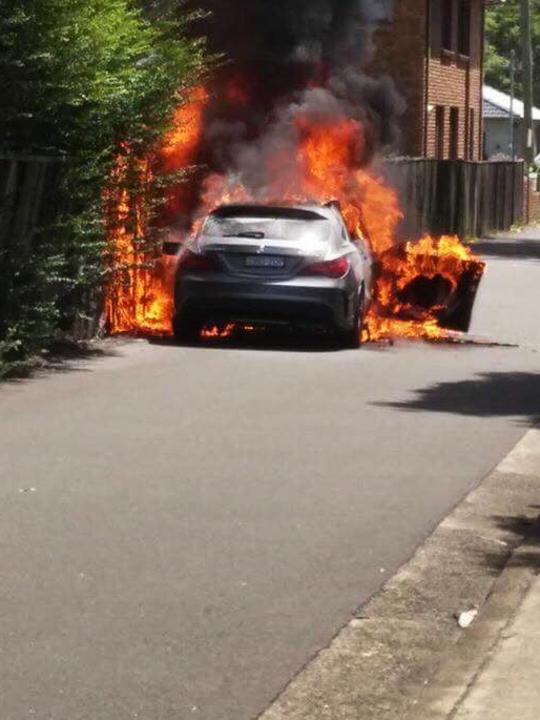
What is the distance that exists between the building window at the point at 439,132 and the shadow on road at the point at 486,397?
3215cm

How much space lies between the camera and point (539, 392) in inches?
626

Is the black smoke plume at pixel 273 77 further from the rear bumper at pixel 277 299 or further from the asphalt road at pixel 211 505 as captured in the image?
the asphalt road at pixel 211 505

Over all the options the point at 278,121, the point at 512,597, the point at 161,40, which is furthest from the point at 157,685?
the point at 278,121

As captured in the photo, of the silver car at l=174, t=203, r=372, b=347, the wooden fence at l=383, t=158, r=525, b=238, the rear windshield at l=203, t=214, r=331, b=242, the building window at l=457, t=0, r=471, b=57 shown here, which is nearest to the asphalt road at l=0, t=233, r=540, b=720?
the silver car at l=174, t=203, r=372, b=347

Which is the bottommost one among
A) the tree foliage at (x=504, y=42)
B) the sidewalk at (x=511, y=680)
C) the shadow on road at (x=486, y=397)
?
the shadow on road at (x=486, y=397)

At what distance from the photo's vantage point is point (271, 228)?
752 inches

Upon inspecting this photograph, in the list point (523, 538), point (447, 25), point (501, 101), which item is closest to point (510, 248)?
point (447, 25)

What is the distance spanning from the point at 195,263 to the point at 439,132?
31171 mm

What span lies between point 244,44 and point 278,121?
6.25 feet

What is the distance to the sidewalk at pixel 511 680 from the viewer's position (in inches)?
240

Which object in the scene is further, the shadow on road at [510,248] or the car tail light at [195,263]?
the shadow on road at [510,248]

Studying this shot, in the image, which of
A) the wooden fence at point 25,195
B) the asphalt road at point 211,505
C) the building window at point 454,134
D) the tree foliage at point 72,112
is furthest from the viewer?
the building window at point 454,134

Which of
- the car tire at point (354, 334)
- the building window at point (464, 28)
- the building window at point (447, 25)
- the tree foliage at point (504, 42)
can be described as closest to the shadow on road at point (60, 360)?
the car tire at point (354, 334)

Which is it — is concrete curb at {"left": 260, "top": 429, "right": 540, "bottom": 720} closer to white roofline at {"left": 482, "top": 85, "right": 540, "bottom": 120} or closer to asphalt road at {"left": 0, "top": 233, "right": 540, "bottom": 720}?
asphalt road at {"left": 0, "top": 233, "right": 540, "bottom": 720}
